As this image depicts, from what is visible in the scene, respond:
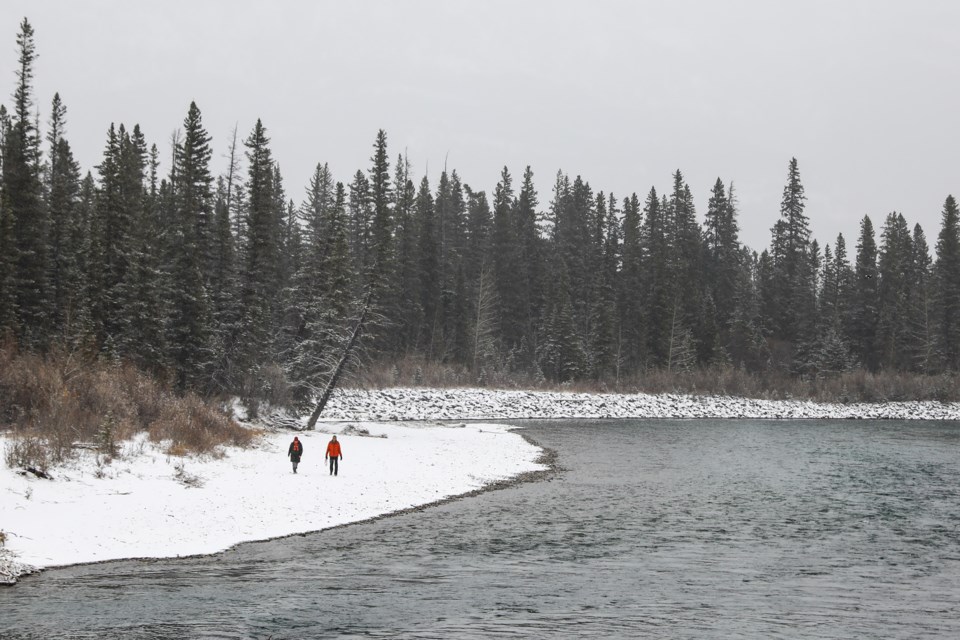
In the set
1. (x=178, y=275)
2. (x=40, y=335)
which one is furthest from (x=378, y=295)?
(x=40, y=335)

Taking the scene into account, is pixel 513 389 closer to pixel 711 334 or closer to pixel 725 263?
pixel 711 334

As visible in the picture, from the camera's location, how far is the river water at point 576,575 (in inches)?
459

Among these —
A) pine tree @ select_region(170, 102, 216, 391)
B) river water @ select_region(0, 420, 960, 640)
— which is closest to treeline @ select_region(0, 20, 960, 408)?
pine tree @ select_region(170, 102, 216, 391)

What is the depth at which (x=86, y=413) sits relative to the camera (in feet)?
79.9

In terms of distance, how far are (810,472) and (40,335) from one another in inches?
1534

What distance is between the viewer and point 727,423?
194 feet

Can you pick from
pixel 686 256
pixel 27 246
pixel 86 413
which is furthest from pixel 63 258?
pixel 686 256

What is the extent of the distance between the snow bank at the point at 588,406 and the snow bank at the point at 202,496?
81.7 ft

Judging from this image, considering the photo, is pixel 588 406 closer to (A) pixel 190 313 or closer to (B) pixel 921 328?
(A) pixel 190 313

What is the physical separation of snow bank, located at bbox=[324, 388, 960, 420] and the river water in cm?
3191

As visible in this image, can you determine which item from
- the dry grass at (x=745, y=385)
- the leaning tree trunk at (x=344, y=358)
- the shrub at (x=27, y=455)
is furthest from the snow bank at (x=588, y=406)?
the shrub at (x=27, y=455)

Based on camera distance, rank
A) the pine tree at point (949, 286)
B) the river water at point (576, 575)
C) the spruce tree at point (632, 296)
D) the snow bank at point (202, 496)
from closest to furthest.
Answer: the river water at point (576, 575) → the snow bank at point (202, 496) → the pine tree at point (949, 286) → the spruce tree at point (632, 296)

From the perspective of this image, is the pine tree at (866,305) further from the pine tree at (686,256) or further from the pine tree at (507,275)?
the pine tree at (507,275)

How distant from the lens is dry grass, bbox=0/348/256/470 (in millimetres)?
20781
